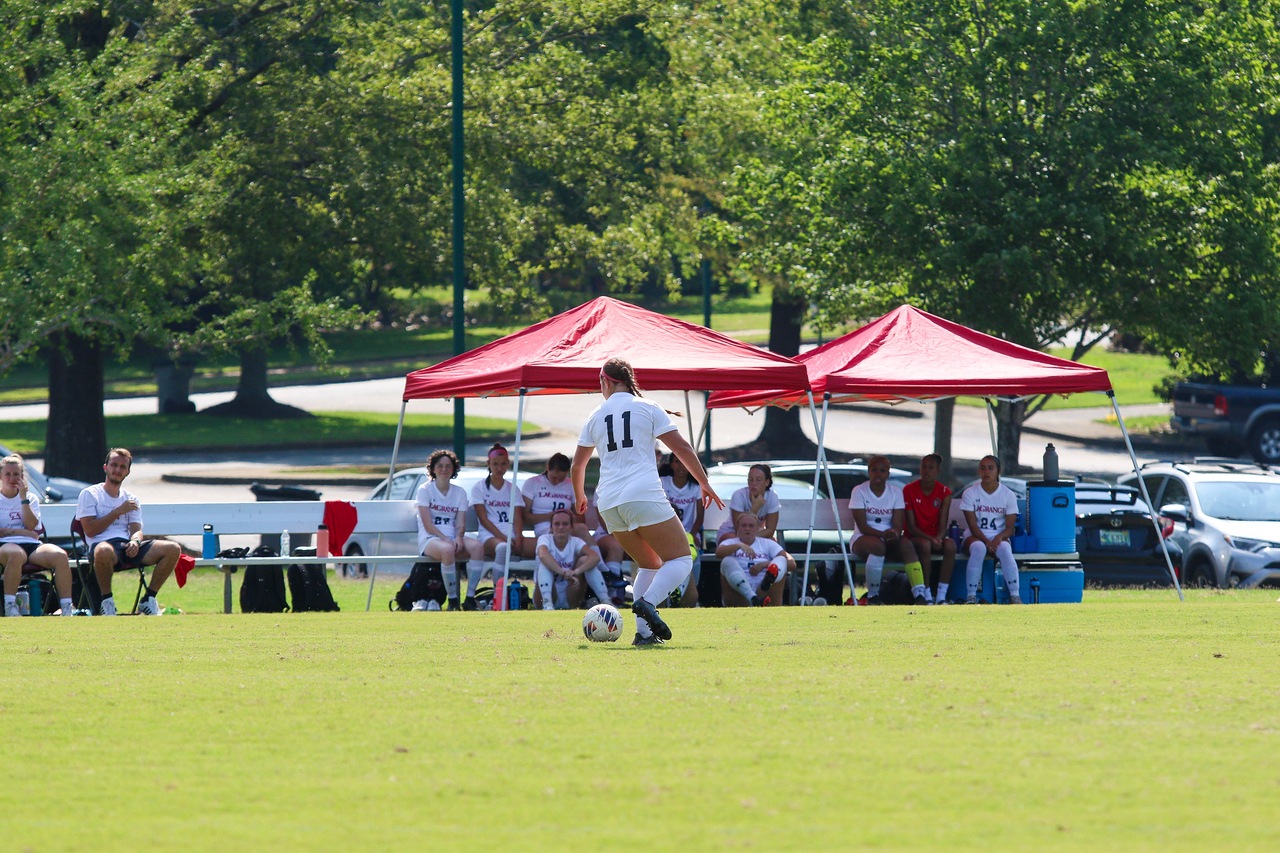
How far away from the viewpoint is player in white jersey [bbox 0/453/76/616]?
12.4m

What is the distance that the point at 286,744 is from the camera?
5836 millimetres

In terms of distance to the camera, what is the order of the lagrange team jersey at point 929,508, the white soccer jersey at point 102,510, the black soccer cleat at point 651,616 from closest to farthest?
the black soccer cleat at point 651,616 → the white soccer jersey at point 102,510 → the lagrange team jersey at point 929,508

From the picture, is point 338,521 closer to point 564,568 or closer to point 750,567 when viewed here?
point 564,568

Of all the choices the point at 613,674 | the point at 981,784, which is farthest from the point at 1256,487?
the point at 981,784

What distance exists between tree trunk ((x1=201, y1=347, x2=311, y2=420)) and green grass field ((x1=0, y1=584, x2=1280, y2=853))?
3325 cm

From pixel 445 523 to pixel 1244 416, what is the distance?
23.5 metres

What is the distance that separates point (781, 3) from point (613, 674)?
74.8 ft

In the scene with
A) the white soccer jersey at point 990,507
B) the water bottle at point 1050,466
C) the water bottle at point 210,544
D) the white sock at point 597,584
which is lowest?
the white sock at point 597,584

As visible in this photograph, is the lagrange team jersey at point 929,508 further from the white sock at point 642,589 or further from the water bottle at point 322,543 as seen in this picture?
the white sock at point 642,589

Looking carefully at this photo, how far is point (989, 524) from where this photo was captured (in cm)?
1426

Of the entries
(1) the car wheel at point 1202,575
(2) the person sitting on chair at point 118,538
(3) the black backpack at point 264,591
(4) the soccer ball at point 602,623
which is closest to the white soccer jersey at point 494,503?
(3) the black backpack at point 264,591

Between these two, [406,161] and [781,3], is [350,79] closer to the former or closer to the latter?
[406,161]

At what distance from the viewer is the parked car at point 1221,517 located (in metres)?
15.9

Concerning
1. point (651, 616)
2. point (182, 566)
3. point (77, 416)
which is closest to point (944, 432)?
point (77, 416)
